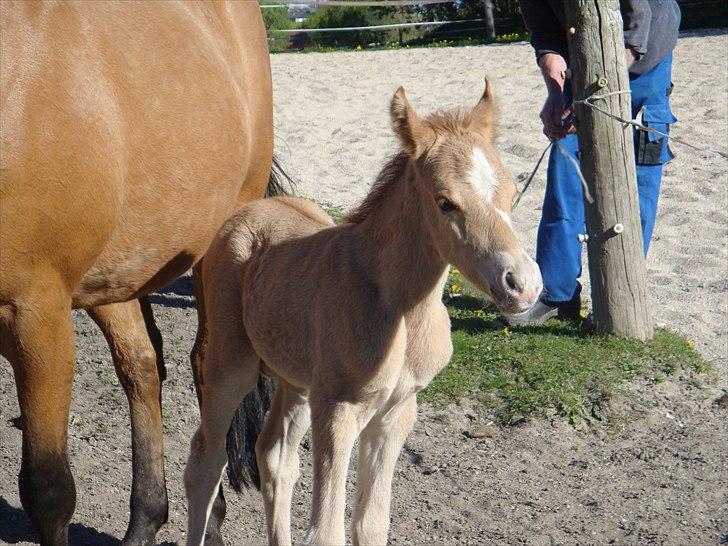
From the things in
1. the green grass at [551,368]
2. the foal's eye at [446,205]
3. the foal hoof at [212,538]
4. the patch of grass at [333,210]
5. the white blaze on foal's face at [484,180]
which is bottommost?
the foal hoof at [212,538]

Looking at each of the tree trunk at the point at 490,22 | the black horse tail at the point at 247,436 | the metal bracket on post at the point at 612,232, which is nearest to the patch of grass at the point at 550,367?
the metal bracket on post at the point at 612,232

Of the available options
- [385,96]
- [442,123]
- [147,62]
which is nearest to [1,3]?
[147,62]

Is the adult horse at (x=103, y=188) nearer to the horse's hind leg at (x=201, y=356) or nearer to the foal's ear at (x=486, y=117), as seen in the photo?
the horse's hind leg at (x=201, y=356)

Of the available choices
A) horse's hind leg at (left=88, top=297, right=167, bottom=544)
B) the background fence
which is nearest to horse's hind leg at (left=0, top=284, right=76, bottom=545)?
horse's hind leg at (left=88, top=297, right=167, bottom=544)

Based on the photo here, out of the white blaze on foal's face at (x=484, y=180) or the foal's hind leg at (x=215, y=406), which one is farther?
the foal's hind leg at (x=215, y=406)

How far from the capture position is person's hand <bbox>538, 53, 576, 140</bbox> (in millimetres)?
4965

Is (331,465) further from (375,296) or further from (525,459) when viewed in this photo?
(525,459)

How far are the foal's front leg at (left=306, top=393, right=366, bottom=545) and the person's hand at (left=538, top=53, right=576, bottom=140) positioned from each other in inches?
107

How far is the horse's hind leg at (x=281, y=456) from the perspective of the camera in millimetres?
3316

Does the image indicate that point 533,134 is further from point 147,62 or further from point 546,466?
point 147,62

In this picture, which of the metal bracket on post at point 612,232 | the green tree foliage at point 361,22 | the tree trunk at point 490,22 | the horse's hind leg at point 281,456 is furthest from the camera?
the green tree foliage at point 361,22

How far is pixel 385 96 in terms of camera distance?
12203 mm

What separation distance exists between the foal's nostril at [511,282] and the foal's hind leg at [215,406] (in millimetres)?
1123

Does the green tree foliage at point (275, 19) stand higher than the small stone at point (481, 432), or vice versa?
the green tree foliage at point (275, 19)
